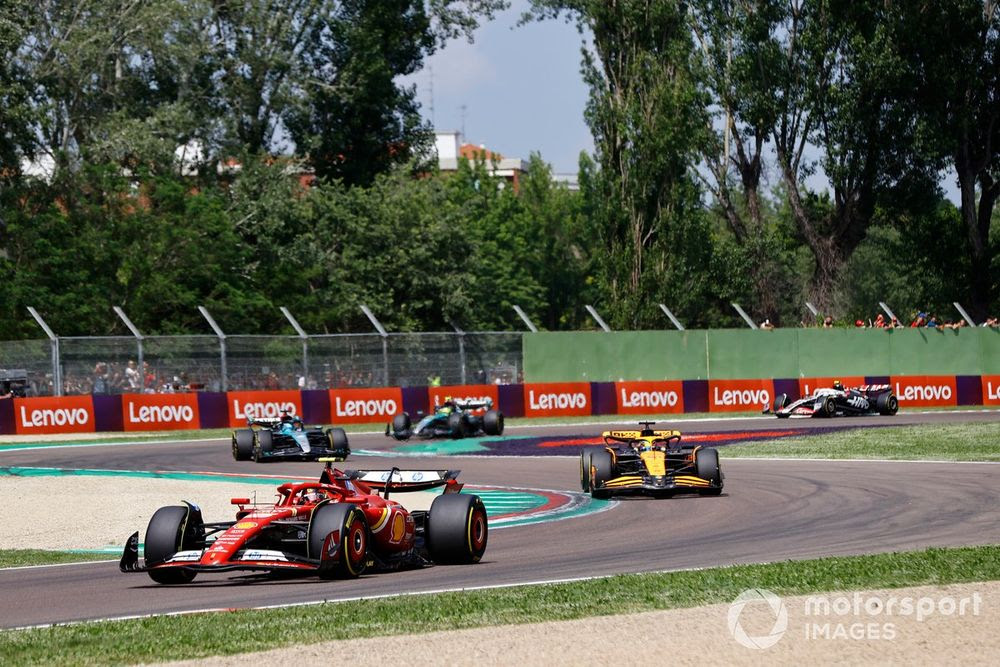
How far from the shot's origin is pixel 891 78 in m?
49.0

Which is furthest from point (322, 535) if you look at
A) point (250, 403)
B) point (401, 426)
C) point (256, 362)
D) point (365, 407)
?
point (365, 407)

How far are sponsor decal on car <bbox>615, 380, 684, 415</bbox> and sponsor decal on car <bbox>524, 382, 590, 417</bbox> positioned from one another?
0.99m

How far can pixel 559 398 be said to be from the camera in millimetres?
40500

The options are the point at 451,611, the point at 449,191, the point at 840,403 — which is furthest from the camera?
the point at 449,191

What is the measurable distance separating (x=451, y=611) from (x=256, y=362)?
1111 inches

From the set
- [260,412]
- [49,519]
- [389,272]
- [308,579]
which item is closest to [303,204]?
[389,272]

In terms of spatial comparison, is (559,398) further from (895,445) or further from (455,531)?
(455,531)

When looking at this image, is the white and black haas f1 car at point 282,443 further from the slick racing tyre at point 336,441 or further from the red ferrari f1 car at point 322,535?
the red ferrari f1 car at point 322,535

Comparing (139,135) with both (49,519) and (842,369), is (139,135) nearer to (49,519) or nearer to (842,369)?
(842,369)

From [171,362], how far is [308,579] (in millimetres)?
25164

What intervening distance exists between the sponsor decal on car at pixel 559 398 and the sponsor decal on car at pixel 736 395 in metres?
3.71

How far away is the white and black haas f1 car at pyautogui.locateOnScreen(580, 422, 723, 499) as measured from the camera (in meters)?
18.5

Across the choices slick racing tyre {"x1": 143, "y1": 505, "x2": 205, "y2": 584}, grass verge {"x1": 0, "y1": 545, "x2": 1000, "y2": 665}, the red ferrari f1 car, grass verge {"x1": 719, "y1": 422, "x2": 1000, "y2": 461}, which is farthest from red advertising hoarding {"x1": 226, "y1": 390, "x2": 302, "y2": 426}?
grass verge {"x1": 0, "y1": 545, "x2": 1000, "y2": 665}

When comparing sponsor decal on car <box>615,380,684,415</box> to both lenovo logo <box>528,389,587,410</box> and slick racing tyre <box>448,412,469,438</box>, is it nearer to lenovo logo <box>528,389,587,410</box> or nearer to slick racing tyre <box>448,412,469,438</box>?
lenovo logo <box>528,389,587,410</box>
